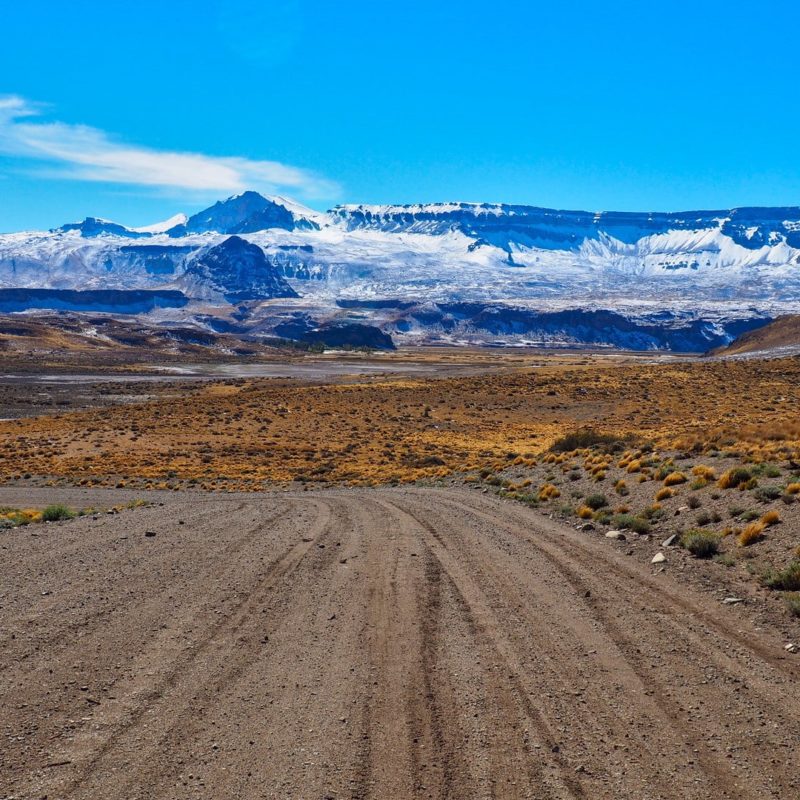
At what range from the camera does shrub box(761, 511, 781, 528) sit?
1419 cm

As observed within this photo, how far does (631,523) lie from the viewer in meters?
16.7

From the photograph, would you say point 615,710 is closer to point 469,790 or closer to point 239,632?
point 469,790

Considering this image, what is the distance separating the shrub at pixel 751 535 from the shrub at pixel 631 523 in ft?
8.19

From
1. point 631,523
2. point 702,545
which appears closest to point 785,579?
point 702,545

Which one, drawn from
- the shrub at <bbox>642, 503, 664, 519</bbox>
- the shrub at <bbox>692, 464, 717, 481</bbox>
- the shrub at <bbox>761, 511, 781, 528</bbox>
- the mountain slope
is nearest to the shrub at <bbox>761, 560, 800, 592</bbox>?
the shrub at <bbox>761, 511, 781, 528</bbox>

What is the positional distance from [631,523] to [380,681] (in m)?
9.64

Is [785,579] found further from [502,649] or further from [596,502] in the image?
[596,502]

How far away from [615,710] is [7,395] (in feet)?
307

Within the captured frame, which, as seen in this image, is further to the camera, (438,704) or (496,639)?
(496,639)

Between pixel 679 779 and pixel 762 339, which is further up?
pixel 762 339

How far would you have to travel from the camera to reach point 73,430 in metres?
56.4

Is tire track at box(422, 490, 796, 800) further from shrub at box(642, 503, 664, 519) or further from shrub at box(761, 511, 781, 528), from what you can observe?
shrub at box(761, 511, 781, 528)

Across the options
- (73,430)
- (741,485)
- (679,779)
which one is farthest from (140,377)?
(679,779)

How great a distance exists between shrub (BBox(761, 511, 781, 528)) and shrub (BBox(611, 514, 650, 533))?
2.52 metres
